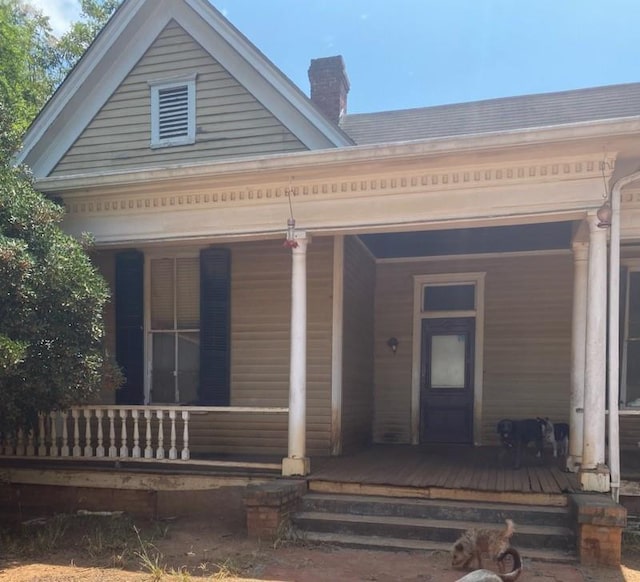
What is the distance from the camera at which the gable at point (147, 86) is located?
7.48m

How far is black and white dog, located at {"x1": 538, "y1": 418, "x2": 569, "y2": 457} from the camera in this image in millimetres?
6926

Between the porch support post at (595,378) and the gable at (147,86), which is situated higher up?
the gable at (147,86)

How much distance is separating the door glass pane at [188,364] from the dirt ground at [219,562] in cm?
211

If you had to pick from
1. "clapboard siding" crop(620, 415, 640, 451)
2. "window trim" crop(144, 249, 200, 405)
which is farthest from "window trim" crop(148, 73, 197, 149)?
"clapboard siding" crop(620, 415, 640, 451)

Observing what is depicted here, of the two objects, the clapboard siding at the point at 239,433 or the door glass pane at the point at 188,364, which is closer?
the clapboard siding at the point at 239,433

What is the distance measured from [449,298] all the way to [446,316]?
0.87 feet

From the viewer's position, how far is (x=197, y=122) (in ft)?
25.7

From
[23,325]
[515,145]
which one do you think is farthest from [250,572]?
[515,145]

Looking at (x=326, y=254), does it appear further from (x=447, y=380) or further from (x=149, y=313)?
(x=447, y=380)

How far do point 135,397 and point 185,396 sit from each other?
61 centimetres

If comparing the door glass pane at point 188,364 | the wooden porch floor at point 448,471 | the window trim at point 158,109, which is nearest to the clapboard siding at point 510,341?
the wooden porch floor at point 448,471

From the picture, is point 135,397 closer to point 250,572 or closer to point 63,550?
point 63,550

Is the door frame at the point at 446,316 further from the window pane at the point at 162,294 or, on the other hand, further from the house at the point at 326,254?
the window pane at the point at 162,294

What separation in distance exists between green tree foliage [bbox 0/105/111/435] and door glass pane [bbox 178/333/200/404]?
5.79ft
